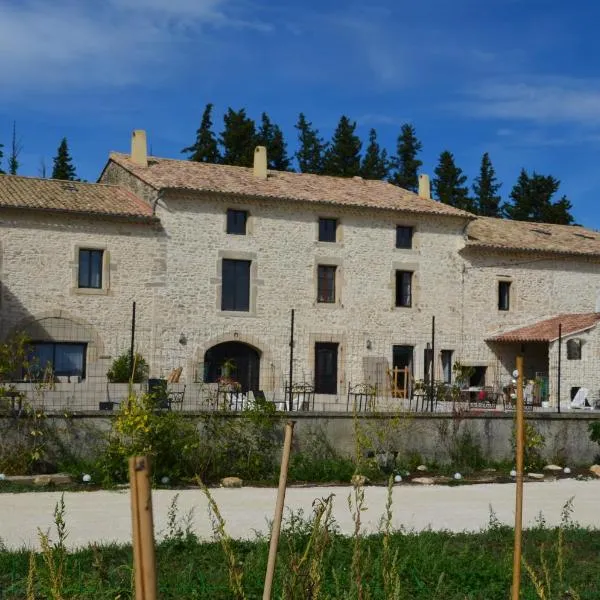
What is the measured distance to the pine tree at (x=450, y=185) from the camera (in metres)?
46.8

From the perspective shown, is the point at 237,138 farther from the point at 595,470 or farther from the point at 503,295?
the point at 595,470

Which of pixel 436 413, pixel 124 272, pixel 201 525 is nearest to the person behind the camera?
pixel 201 525

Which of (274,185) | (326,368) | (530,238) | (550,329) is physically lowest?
(326,368)

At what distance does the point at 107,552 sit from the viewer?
6312 millimetres

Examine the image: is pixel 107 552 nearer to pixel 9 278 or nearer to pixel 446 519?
pixel 446 519

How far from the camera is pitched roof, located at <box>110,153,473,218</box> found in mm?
25297

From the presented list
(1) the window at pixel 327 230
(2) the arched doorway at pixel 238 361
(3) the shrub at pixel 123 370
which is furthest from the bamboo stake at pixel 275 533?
(1) the window at pixel 327 230

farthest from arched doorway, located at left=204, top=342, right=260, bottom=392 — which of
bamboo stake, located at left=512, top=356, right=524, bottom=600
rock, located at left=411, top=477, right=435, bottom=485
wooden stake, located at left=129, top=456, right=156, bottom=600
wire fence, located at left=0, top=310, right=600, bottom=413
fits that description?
wooden stake, located at left=129, top=456, right=156, bottom=600

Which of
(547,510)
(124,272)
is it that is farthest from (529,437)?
(124,272)

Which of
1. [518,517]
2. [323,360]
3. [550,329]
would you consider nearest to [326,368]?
[323,360]

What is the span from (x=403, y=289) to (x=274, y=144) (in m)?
18.1

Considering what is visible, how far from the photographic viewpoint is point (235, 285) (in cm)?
2558

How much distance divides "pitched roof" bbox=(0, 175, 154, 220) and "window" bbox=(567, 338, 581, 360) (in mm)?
13224

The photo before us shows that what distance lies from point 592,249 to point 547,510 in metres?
22.5
